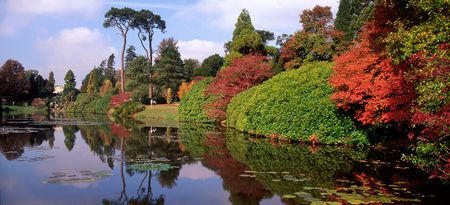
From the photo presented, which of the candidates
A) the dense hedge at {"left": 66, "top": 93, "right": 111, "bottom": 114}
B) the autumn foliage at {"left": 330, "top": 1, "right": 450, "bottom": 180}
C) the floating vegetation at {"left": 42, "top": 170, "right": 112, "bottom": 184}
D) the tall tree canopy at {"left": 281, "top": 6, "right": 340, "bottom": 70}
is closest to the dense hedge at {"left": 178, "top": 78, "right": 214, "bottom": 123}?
the tall tree canopy at {"left": 281, "top": 6, "right": 340, "bottom": 70}

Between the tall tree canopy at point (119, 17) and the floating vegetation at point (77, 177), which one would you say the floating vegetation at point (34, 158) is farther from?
the tall tree canopy at point (119, 17)

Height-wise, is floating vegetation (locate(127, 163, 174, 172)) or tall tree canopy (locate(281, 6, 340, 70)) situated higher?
tall tree canopy (locate(281, 6, 340, 70))

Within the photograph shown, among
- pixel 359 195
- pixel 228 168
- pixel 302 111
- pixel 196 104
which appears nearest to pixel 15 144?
pixel 228 168

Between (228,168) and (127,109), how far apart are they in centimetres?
3556

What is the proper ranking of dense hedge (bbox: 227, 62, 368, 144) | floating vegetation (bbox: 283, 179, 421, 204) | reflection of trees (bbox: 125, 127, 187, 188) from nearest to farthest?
floating vegetation (bbox: 283, 179, 421, 204), reflection of trees (bbox: 125, 127, 187, 188), dense hedge (bbox: 227, 62, 368, 144)

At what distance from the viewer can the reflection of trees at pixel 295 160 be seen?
370 inches

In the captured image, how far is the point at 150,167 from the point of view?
37.0ft

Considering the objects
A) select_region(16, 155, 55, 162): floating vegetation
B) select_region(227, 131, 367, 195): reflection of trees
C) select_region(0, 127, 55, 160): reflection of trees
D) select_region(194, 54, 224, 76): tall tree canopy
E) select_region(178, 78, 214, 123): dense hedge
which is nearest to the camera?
select_region(227, 131, 367, 195): reflection of trees

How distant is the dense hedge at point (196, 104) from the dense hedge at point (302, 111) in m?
12.3

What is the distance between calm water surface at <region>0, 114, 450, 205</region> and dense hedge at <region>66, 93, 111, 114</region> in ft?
132

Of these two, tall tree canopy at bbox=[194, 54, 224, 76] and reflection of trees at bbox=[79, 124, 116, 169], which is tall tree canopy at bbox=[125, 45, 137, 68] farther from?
reflection of trees at bbox=[79, 124, 116, 169]

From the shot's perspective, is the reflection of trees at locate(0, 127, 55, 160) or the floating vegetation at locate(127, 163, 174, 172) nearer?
the floating vegetation at locate(127, 163, 174, 172)

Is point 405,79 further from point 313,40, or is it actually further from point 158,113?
point 158,113

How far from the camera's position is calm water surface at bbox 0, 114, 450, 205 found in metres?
7.89
